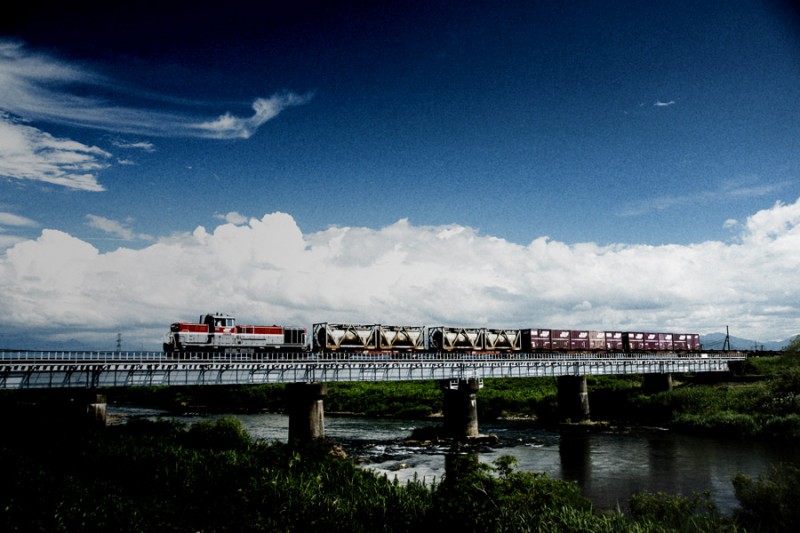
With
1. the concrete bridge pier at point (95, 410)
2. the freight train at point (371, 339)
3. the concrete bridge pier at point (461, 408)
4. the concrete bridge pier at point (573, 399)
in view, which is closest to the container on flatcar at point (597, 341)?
the freight train at point (371, 339)

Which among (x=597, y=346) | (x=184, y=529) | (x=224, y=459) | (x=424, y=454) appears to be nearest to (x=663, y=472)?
(x=424, y=454)

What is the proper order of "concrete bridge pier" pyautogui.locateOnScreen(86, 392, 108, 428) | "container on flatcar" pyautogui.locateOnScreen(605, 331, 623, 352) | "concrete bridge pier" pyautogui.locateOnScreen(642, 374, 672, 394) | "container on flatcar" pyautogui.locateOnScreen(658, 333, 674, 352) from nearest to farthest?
"concrete bridge pier" pyautogui.locateOnScreen(86, 392, 108, 428)
"concrete bridge pier" pyautogui.locateOnScreen(642, 374, 672, 394)
"container on flatcar" pyautogui.locateOnScreen(605, 331, 623, 352)
"container on flatcar" pyautogui.locateOnScreen(658, 333, 674, 352)

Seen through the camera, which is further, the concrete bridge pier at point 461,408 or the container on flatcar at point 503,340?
the container on flatcar at point 503,340

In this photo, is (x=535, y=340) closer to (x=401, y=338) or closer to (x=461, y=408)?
(x=461, y=408)

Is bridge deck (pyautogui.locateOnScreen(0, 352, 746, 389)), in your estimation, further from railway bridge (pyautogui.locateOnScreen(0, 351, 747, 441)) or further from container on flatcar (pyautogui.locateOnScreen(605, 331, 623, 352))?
container on flatcar (pyautogui.locateOnScreen(605, 331, 623, 352))

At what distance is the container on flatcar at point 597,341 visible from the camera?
7869 centimetres

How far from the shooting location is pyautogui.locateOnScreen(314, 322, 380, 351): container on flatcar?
5397 cm

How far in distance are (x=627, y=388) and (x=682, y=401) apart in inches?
490

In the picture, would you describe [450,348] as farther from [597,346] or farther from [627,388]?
[627,388]

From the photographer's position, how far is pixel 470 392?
5653cm

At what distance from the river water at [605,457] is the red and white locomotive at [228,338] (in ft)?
37.0

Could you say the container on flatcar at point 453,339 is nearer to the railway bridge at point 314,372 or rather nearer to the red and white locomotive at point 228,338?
the railway bridge at point 314,372

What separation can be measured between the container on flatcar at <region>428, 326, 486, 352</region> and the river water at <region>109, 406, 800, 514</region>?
34.2ft

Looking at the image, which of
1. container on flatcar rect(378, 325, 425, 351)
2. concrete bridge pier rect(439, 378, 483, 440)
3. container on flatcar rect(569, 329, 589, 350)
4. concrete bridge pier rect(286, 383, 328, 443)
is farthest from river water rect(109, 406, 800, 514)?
container on flatcar rect(569, 329, 589, 350)
